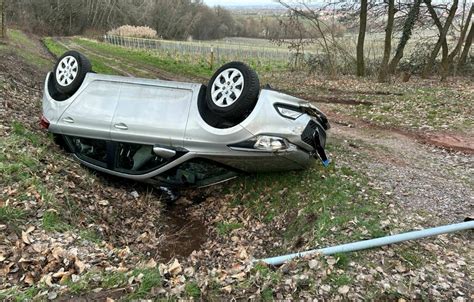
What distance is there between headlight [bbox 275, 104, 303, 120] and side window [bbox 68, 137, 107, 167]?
2.80 metres

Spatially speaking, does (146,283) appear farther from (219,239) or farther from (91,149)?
(91,149)

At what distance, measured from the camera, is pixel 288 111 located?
592cm

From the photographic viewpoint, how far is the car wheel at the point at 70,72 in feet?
22.4

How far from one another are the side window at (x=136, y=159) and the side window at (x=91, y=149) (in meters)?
0.29

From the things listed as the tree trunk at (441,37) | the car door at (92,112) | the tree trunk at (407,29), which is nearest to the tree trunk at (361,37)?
the tree trunk at (407,29)

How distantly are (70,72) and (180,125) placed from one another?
2378 millimetres

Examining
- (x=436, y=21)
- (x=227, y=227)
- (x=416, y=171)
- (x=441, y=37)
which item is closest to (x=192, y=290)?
(x=227, y=227)

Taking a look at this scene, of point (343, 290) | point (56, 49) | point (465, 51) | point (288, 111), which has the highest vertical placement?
point (465, 51)

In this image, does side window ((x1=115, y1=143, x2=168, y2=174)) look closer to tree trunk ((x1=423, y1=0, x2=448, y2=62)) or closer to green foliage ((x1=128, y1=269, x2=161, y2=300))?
green foliage ((x1=128, y1=269, x2=161, y2=300))

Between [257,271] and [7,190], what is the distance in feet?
11.1

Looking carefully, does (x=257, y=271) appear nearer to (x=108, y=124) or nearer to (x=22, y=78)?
(x=108, y=124)

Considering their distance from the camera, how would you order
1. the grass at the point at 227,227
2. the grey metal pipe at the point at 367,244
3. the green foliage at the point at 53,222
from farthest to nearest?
the grass at the point at 227,227
the green foliage at the point at 53,222
the grey metal pipe at the point at 367,244

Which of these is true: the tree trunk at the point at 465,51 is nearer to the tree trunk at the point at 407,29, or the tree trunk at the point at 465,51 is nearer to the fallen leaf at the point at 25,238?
the tree trunk at the point at 407,29

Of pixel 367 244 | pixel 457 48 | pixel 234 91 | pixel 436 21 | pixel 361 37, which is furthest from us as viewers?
pixel 361 37
